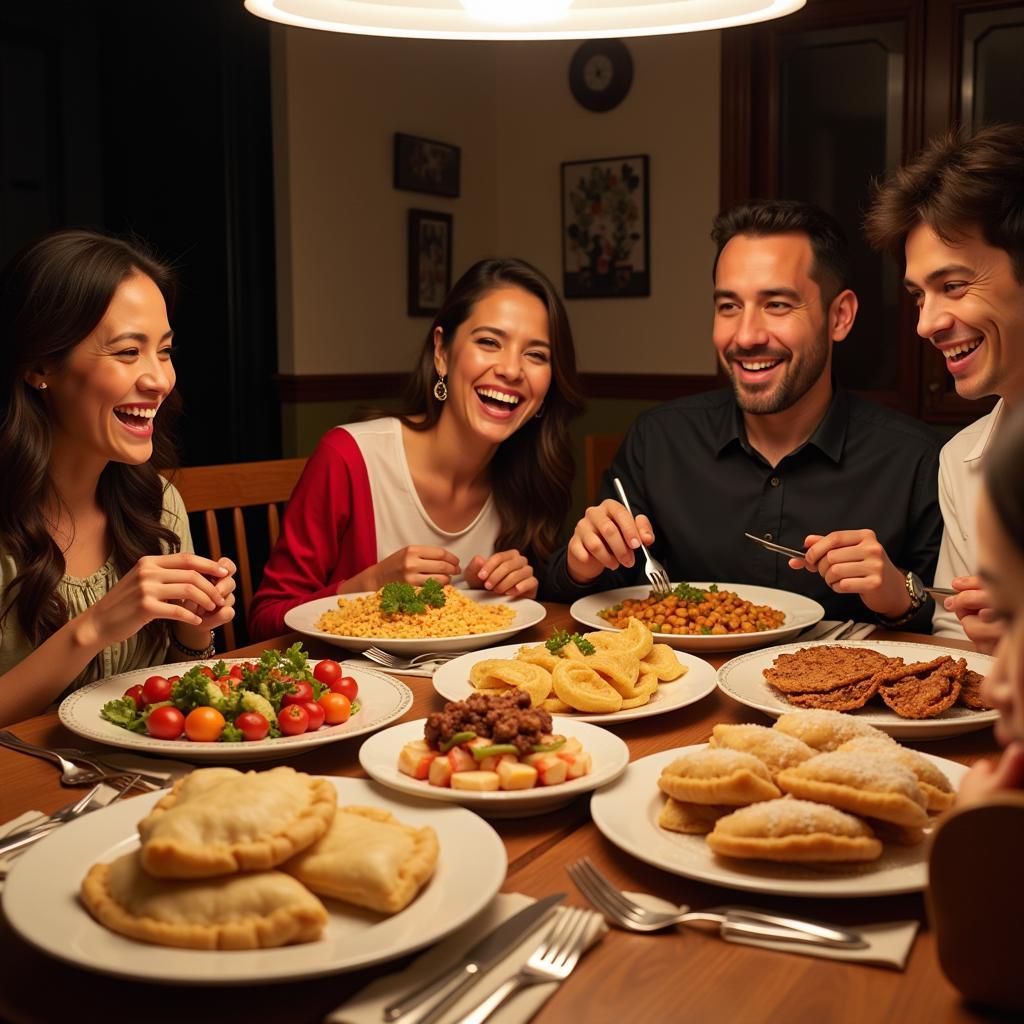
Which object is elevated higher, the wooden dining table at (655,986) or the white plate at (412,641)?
the white plate at (412,641)

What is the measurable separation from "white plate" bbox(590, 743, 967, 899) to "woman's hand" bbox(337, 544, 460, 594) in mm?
1079

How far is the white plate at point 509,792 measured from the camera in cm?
119

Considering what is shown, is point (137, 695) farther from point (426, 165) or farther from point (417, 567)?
point (426, 165)

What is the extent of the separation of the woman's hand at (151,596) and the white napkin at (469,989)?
84 cm

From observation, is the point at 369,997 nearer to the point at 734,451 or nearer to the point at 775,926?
the point at 775,926

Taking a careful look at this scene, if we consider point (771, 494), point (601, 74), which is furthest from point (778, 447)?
point (601, 74)

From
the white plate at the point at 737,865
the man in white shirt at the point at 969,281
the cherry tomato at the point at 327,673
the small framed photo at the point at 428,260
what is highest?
the small framed photo at the point at 428,260

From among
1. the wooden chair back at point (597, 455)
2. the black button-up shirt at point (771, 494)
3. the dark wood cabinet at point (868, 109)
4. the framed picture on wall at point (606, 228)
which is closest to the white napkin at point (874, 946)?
the black button-up shirt at point (771, 494)

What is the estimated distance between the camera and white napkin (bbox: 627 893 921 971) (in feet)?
3.10

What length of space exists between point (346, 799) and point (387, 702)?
349mm

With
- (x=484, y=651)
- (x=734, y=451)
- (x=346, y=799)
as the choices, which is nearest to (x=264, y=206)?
(x=734, y=451)

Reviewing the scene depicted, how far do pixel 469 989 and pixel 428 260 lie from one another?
4924 mm

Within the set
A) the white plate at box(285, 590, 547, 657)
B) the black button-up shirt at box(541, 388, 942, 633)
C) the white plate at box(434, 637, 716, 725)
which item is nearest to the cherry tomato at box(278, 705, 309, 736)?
the white plate at box(434, 637, 716, 725)

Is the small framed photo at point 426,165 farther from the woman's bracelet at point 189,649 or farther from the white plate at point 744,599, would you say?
the woman's bracelet at point 189,649
